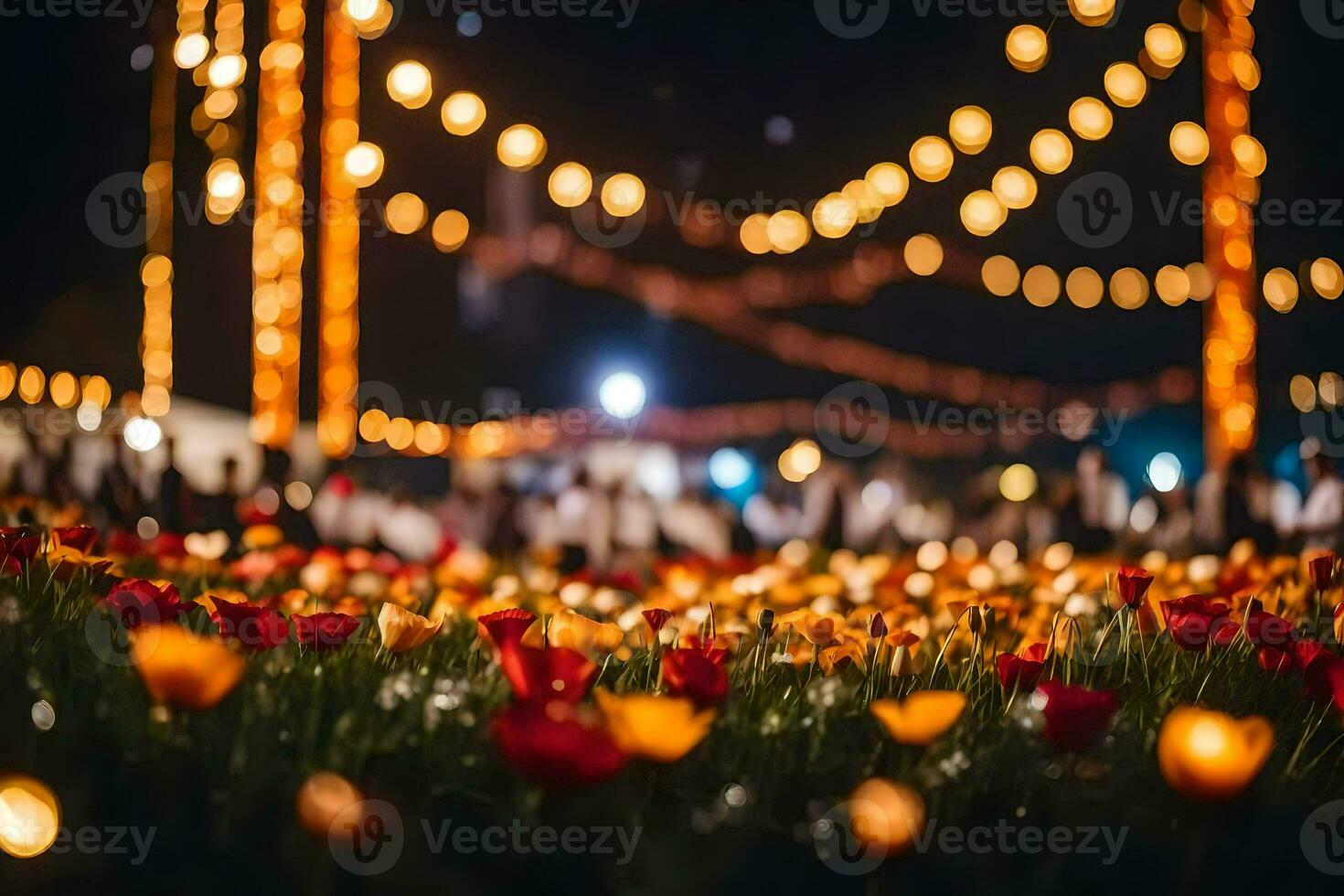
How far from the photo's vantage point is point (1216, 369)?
499 centimetres

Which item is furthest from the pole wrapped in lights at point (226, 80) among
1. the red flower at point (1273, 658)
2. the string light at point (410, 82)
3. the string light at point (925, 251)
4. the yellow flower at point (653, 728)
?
the yellow flower at point (653, 728)

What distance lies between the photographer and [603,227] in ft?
25.3

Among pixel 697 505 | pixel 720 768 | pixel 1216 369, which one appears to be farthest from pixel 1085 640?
pixel 1216 369

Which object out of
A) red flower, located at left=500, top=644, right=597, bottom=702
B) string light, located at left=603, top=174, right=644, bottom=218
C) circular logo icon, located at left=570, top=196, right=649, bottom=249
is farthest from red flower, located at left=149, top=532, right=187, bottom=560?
circular logo icon, located at left=570, top=196, right=649, bottom=249

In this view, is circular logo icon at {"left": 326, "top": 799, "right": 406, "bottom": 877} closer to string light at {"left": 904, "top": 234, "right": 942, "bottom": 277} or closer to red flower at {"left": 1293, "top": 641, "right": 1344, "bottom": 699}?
red flower at {"left": 1293, "top": 641, "right": 1344, "bottom": 699}

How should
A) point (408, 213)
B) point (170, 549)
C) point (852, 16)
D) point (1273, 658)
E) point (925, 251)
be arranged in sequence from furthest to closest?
point (925, 251) → point (408, 213) → point (852, 16) → point (170, 549) → point (1273, 658)

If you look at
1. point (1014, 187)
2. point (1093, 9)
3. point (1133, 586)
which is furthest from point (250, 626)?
point (1014, 187)

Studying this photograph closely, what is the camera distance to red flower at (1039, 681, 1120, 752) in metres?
1.10

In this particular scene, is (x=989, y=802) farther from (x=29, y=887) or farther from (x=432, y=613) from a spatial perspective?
(x=432, y=613)

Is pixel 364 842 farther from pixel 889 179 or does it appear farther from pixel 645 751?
pixel 889 179

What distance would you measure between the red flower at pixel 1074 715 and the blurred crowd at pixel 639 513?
2.47 m

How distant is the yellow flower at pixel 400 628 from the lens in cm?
136

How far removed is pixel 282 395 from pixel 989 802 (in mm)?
4284

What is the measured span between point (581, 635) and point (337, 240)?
374 cm
